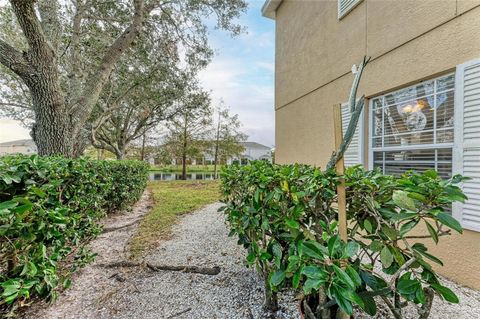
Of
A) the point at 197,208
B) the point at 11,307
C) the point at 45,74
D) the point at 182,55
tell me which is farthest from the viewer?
the point at 182,55

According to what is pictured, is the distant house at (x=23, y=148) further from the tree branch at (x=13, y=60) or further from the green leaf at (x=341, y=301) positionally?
the green leaf at (x=341, y=301)

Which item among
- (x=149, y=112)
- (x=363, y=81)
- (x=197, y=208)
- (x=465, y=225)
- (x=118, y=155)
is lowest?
(x=197, y=208)

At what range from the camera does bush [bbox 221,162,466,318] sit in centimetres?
113

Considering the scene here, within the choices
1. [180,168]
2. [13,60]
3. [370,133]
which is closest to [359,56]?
[370,133]

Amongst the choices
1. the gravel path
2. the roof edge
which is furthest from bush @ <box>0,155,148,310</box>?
the roof edge

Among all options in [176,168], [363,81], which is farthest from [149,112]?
[363,81]

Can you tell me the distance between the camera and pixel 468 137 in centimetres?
254

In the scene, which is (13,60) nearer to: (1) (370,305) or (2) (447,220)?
(1) (370,305)

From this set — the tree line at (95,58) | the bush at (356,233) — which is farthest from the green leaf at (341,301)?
the tree line at (95,58)

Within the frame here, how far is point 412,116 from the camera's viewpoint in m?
3.31

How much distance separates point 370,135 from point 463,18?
182 cm

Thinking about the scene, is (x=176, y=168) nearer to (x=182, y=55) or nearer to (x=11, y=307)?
(x=182, y=55)

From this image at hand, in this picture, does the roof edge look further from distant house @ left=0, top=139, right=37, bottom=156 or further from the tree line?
distant house @ left=0, top=139, right=37, bottom=156

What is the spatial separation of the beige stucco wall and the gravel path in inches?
91.2
